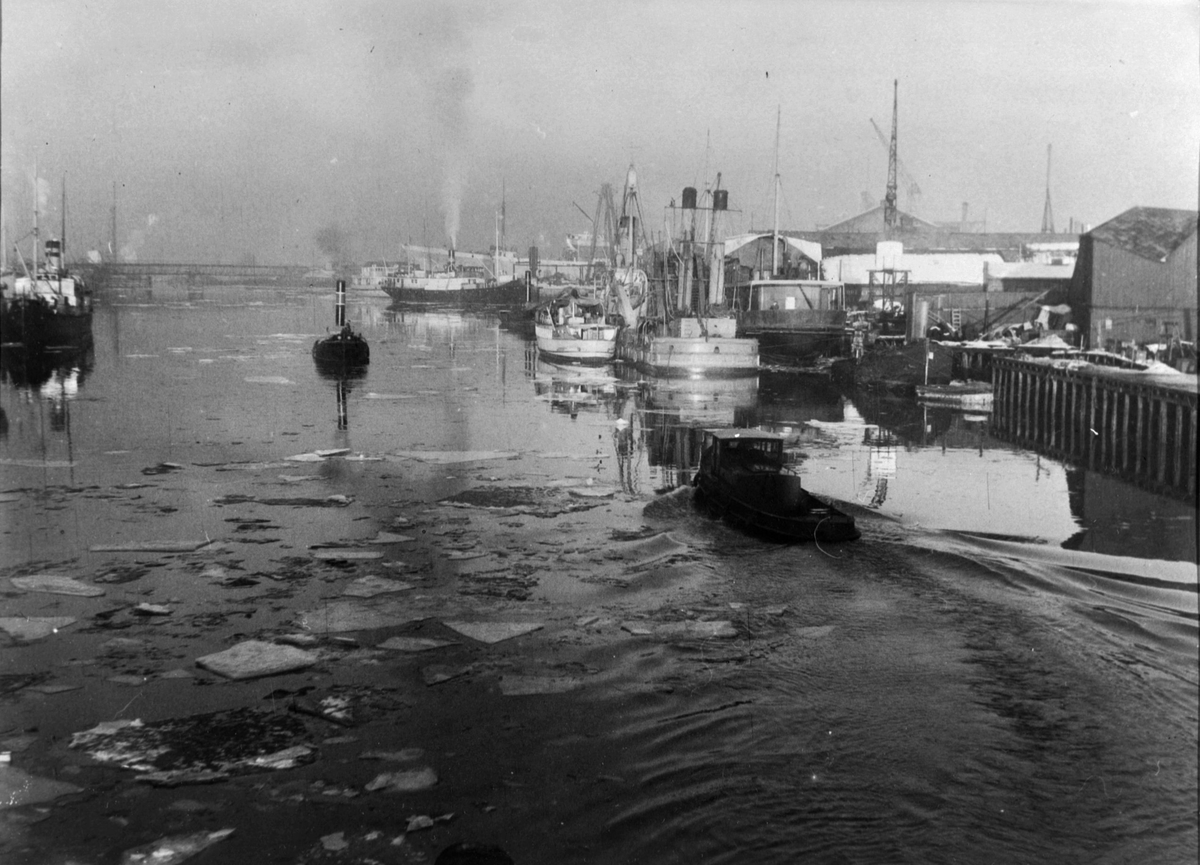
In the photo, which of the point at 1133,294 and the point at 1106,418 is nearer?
the point at 1106,418

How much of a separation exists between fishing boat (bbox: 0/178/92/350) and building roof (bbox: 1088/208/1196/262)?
1832 inches

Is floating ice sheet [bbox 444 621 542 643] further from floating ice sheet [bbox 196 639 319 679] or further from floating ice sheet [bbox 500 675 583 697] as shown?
floating ice sheet [bbox 196 639 319 679]

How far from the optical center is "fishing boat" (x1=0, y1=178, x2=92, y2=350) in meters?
52.2

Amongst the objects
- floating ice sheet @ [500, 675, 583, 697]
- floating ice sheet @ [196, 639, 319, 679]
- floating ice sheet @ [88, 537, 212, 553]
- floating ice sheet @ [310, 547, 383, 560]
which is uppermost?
floating ice sheet @ [88, 537, 212, 553]

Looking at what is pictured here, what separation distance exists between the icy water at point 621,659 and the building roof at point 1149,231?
1336 centimetres

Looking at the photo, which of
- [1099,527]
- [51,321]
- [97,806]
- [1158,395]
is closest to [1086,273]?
[1158,395]

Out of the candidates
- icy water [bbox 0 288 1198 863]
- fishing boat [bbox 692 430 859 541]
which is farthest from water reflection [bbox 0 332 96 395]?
fishing boat [bbox 692 430 859 541]

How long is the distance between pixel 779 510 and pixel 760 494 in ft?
2.21

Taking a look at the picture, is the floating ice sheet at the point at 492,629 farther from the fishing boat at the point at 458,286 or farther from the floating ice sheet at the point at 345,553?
the fishing boat at the point at 458,286

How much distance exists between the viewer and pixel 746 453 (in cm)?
1920

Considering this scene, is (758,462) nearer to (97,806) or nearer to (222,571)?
(222,571)

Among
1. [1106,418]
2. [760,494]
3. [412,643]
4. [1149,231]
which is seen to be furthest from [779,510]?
[1149,231]

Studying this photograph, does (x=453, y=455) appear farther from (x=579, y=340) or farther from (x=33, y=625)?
(x=579, y=340)

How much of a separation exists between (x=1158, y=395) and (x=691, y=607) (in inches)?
622
